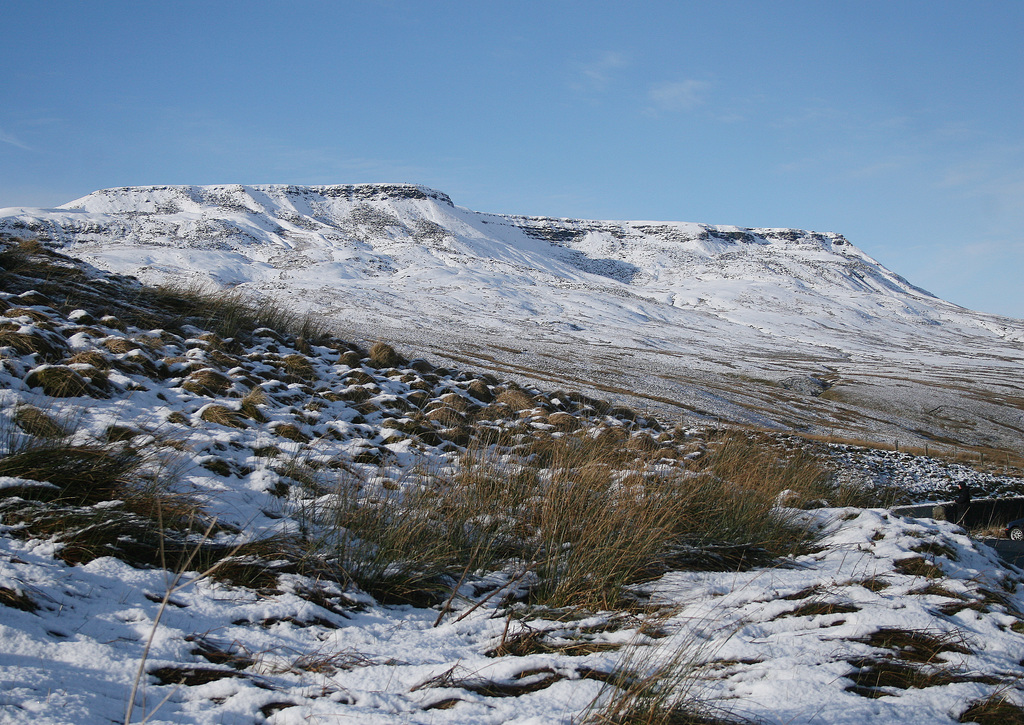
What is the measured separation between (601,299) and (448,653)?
201ft

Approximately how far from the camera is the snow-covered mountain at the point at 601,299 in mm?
20500

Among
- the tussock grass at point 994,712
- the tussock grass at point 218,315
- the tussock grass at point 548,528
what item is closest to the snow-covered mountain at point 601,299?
the tussock grass at point 218,315

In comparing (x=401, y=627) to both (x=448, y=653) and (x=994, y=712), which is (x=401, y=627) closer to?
(x=448, y=653)

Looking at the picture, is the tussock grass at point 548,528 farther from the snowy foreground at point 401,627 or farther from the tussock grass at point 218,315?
the tussock grass at point 218,315

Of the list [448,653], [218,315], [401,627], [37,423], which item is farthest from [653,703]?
[218,315]

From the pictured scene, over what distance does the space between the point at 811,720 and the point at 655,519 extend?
6.10 ft

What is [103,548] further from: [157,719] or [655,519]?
[655,519]

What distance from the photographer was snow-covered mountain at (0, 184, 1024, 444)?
20.5 m

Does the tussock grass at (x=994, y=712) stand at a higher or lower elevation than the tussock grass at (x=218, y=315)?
lower

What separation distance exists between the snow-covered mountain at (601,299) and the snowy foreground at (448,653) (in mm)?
10201

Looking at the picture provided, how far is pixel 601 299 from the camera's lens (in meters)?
62.3

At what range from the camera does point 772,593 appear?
10.3 feet

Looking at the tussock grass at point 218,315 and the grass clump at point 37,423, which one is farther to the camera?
Answer: the tussock grass at point 218,315

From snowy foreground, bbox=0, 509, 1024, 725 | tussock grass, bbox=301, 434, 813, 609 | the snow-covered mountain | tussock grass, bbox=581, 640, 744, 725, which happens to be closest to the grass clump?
snowy foreground, bbox=0, 509, 1024, 725
